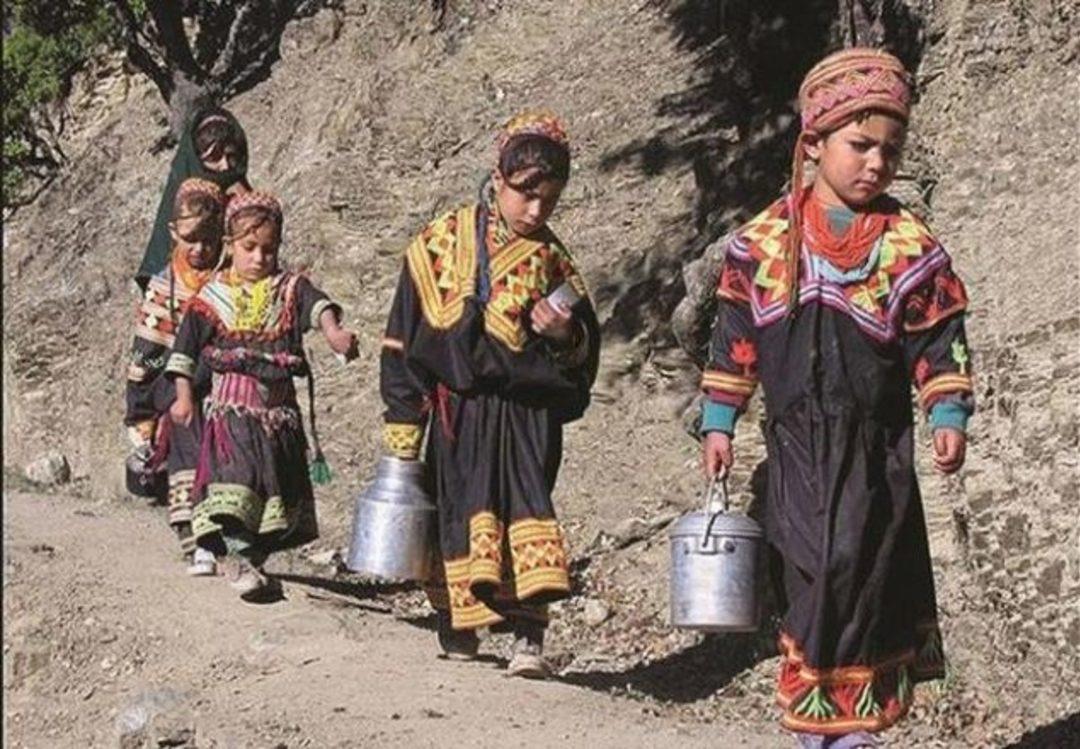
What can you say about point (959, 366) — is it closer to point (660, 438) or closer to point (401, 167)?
point (660, 438)

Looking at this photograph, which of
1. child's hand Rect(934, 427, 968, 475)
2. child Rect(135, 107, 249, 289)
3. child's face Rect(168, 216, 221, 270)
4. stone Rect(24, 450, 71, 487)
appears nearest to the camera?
child's hand Rect(934, 427, 968, 475)

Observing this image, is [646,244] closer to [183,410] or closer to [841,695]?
[183,410]

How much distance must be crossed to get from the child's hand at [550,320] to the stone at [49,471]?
783cm

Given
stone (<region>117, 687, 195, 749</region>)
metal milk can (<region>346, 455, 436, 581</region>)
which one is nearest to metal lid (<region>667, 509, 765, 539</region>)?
metal milk can (<region>346, 455, 436, 581</region>)

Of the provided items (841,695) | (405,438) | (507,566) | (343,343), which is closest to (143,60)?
(343,343)

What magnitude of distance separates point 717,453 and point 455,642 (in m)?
2.15

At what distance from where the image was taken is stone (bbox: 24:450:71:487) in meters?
14.3

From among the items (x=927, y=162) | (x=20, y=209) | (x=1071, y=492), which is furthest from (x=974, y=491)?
(x=20, y=209)

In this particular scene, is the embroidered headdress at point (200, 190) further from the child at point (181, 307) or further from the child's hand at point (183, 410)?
the child's hand at point (183, 410)

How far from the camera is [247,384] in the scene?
329 inches

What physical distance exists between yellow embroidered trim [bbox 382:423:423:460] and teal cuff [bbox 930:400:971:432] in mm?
2293

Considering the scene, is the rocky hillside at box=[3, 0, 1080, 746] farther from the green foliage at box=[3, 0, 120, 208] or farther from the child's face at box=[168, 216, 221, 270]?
the green foliage at box=[3, 0, 120, 208]

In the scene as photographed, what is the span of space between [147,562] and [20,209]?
12.7 m

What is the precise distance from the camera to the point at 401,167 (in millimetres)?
14039
